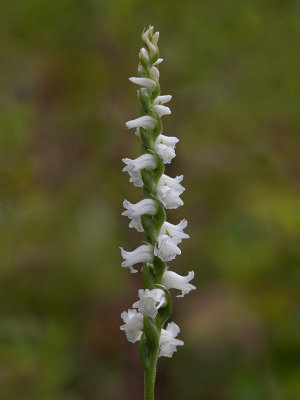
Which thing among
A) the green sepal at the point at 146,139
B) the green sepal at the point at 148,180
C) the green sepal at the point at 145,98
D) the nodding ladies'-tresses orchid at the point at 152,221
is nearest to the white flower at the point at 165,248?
the nodding ladies'-tresses orchid at the point at 152,221

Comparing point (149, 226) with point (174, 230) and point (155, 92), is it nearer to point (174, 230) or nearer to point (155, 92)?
point (174, 230)

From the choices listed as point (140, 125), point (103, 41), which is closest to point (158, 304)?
point (140, 125)

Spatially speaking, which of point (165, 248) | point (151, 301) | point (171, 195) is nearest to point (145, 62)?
point (171, 195)

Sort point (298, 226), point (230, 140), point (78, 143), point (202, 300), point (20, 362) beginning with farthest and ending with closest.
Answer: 1. point (78, 143)
2. point (230, 140)
3. point (202, 300)
4. point (298, 226)
5. point (20, 362)

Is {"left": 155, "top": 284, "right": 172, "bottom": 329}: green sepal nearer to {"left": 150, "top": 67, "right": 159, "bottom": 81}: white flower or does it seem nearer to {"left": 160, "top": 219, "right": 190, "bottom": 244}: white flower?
{"left": 160, "top": 219, "right": 190, "bottom": 244}: white flower

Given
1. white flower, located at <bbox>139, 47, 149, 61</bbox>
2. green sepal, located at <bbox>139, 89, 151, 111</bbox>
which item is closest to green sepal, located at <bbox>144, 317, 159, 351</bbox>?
green sepal, located at <bbox>139, 89, 151, 111</bbox>

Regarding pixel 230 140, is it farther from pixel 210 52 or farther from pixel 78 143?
pixel 78 143

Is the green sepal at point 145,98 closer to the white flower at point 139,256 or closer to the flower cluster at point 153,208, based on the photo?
the flower cluster at point 153,208

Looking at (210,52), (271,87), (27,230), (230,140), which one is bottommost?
(27,230)
